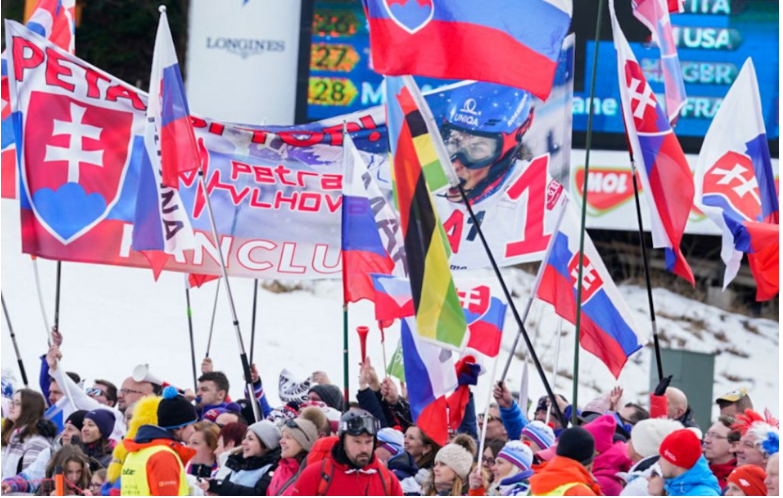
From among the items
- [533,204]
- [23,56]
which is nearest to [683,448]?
[533,204]

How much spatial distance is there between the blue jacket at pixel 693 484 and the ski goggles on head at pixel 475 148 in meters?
3.80

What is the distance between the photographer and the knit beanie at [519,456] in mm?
7242

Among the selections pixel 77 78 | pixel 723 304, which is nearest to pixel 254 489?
pixel 77 78

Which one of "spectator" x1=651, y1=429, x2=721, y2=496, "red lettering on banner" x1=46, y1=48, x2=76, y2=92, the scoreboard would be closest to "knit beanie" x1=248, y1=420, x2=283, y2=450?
"spectator" x1=651, y1=429, x2=721, y2=496

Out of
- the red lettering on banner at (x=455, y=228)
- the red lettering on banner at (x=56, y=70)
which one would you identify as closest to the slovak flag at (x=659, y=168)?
the red lettering on banner at (x=455, y=228)

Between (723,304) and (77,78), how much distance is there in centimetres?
1284

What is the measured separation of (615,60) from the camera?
1759 centimetres

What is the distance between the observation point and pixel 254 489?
7.09 meters

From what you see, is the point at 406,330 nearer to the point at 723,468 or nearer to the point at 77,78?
the point at 723,468

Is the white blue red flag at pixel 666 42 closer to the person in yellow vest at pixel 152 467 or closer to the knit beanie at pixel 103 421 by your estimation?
the knit beanie at pixel 103 421

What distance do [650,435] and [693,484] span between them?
2.02ft

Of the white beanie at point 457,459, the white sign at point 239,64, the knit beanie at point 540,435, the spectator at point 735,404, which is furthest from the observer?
the white sign at point 239,64

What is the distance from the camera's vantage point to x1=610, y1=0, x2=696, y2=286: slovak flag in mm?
8484

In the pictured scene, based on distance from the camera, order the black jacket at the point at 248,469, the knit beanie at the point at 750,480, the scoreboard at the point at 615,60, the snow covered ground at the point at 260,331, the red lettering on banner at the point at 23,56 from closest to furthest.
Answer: the knit beanie at the point at 750,480 < the black jacket at the point at 248,469 < the red lettering on banner at the point at 23,56 < the snow covered ground at the point at 260,331 < the scoreboard at the point at 615,60
